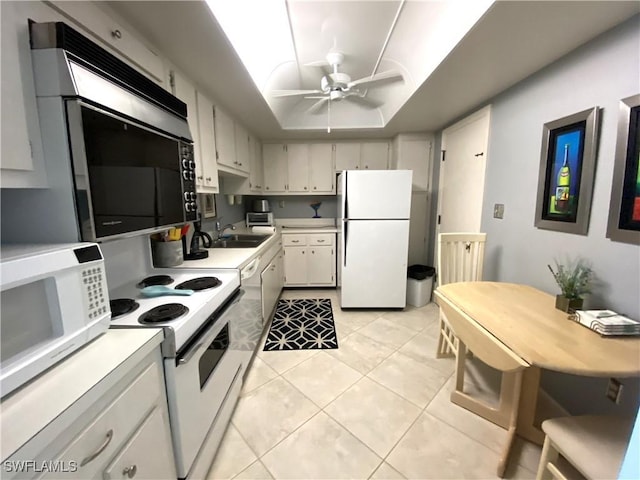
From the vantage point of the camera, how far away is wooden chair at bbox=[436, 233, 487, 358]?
85.5 inches

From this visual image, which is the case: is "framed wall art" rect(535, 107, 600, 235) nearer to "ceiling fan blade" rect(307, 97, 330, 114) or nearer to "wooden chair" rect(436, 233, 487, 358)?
"wooden chair" rect(436, 233, 487, 358)

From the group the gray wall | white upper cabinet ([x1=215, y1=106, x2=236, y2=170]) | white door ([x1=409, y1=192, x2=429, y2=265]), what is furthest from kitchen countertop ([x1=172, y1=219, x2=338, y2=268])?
the gray wall

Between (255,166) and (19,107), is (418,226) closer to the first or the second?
(255,166)

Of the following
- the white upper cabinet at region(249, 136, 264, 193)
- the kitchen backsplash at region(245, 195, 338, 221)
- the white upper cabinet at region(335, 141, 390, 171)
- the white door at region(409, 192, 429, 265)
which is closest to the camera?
the white upper cabinet at region(249, 136, 264, 193)

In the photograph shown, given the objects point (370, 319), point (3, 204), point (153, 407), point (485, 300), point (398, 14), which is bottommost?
point (370, 319)

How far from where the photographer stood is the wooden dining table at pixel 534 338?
3.21 ft

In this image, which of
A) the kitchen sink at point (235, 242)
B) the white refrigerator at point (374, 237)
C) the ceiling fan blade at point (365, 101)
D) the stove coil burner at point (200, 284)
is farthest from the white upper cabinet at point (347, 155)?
the stove coil burner at point (200, 284)

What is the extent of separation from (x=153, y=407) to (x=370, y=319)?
233 centimetres

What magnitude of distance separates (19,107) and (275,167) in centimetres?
323

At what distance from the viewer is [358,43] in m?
2.09

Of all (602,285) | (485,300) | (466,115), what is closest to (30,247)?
(485,300)

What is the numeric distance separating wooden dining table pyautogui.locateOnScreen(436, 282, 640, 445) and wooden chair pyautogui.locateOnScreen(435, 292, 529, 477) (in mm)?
22

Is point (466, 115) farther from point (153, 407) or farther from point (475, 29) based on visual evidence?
point (153, 407)

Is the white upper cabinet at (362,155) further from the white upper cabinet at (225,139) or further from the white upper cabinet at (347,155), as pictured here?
the white upper cabinet at (225,139)
